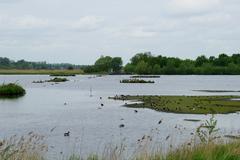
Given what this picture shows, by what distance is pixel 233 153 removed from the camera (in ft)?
40.0

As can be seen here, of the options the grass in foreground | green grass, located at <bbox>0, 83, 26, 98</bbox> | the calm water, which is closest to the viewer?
the grass in foreground

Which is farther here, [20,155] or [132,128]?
[132,128]

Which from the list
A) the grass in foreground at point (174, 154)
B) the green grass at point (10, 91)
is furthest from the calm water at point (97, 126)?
the green grass at point (10, 91)

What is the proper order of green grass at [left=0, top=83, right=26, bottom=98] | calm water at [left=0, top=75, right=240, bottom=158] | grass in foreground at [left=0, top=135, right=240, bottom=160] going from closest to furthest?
grass in foreground at [left=0, top=135, right=240, bottom=160] → calm water at [left=0, top=75, right=240, bottom=158] → green grass at [left=0, top=83, right=26, bottom=98]

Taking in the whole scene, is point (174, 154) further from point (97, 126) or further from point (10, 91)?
point (10, 91)

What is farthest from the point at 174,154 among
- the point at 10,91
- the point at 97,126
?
the point at 10,91

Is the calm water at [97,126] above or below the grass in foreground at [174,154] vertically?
below

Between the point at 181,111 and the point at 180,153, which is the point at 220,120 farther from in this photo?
the point at 180,153

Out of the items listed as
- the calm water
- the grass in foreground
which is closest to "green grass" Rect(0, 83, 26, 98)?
the calm water

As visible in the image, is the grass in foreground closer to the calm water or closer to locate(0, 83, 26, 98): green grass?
the calm water

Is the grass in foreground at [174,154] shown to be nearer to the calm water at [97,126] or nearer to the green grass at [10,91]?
the calm water at [97,126]

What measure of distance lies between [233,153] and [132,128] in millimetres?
21531

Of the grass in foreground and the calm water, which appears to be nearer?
the grass in foreground

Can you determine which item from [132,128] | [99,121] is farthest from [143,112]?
[132,128]
